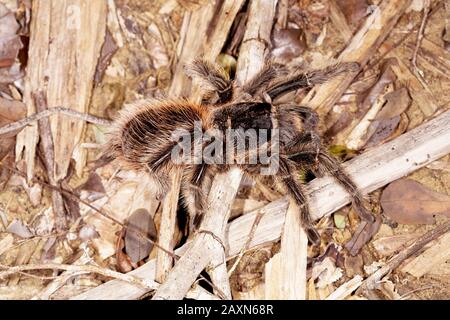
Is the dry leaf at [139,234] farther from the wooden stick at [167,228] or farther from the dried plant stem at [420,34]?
the dried plant stem at [420,34]

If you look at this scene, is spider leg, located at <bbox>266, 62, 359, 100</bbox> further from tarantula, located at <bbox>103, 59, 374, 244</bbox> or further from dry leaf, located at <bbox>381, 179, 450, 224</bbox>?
dry leaf, located at <bbox>381, 179, 450, 224</bbox>

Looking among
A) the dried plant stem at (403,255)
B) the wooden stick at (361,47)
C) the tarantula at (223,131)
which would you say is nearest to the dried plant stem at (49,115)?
the tarantula at (223,131)

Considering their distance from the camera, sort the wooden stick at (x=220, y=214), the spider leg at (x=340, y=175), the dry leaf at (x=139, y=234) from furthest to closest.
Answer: the dry leaf at (x=139, y=234), the spider leg at (x=340, y=175), the wooden stick at (x=220, y=214)

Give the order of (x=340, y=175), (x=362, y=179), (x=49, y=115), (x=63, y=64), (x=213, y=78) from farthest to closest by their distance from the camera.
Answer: (x=63, y=64)
(x=49, y=115)
(x=213, y=78)
(x=362, y=179)
(x=340, y=175)

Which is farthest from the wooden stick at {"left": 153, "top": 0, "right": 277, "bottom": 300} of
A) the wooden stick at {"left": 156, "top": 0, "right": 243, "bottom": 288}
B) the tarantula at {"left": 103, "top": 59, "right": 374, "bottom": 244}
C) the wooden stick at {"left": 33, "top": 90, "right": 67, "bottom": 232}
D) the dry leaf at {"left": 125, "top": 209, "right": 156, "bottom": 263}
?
the wooden stick at {"left": 33, "top": 90, "right": 67, "bottom": 232}

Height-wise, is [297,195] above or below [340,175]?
below

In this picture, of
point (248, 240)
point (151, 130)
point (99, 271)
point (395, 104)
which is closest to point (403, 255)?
point (248, 240)

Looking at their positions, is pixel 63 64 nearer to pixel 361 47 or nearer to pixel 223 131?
pixel 223 131
